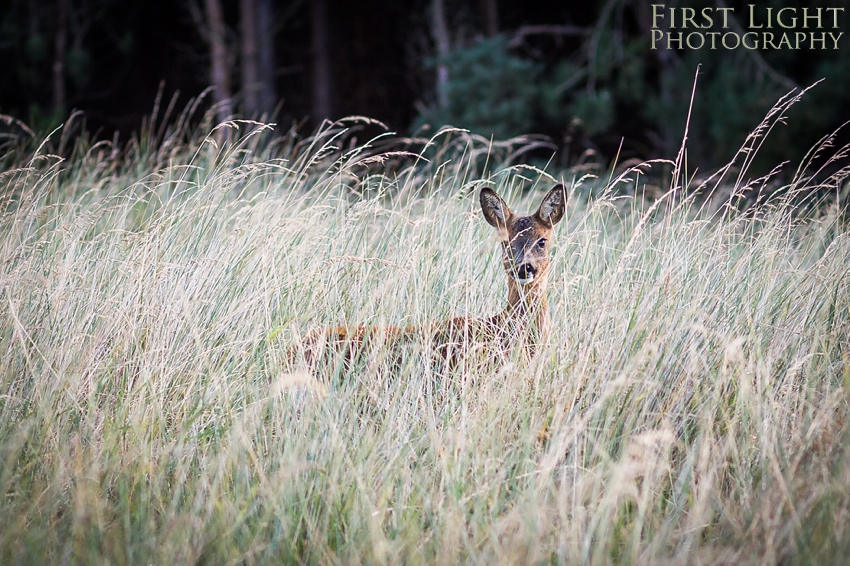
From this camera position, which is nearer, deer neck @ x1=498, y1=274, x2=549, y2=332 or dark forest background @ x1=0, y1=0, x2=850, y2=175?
deer neck @ x1=498, y1=274, x2=549, y2=332

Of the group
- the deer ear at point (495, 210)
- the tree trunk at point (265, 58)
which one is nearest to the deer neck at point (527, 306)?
the deer ear at point (495, 210)

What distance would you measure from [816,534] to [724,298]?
1435 mm

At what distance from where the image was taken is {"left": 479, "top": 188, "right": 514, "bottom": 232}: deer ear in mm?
3812

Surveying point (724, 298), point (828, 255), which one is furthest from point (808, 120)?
Result: point (724, 298)

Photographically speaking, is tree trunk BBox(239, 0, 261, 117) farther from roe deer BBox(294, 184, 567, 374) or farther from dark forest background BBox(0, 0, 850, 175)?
roe deer BBox(294, 184, 567, 374)

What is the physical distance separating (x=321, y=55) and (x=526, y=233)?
13237mm

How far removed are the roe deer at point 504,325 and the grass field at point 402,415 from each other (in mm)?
111

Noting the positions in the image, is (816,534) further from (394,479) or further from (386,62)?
(386,62)

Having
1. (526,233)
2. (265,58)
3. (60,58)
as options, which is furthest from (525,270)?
(60,58)

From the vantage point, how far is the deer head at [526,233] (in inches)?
140

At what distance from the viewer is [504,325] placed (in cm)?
332

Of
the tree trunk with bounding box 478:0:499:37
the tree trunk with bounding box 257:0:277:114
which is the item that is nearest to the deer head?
the tree trunk with bounding box 257:0:277:114

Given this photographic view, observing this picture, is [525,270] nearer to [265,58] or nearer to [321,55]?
[265,58]

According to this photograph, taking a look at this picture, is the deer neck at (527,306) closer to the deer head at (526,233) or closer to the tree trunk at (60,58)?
the deer head at (526,233)
